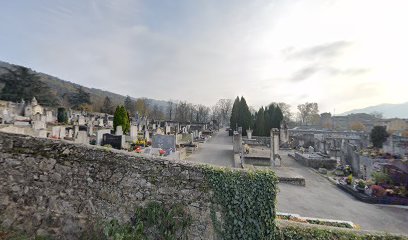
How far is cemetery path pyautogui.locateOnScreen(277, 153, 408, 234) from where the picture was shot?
8289 mm

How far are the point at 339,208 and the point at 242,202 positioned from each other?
771cm

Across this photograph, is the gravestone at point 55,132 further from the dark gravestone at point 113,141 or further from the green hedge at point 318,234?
the green hedge at point 318,234

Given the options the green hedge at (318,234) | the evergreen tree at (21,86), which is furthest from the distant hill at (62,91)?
the green hedge at (318,234)

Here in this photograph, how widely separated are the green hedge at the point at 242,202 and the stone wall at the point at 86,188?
184 mm

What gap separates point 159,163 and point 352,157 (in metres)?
17.7

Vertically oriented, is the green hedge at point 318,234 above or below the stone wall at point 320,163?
above

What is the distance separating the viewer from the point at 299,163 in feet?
65.5

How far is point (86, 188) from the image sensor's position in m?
4.07

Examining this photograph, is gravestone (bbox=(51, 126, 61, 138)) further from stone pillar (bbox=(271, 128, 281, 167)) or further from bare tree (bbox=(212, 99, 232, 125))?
bare tree (bbox=(212, 99, 232, 125))

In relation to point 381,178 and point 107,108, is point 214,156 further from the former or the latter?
point 107,108

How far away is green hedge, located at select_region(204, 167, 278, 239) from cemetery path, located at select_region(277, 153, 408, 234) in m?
5.12

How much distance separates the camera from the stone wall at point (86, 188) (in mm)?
4043

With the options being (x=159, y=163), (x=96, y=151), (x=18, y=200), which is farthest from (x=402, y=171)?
(x=18, y=200)

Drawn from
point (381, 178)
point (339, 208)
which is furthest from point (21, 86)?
point (381, 178)
